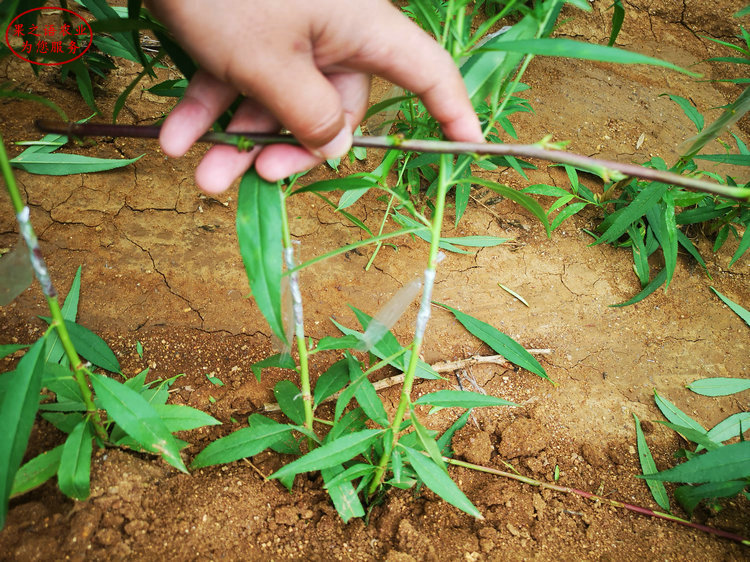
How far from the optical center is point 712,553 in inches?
58.7

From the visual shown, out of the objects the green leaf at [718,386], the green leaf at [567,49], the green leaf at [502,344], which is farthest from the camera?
the green leaf at [718,386]

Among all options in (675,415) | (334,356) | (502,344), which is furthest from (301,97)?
(675,415)

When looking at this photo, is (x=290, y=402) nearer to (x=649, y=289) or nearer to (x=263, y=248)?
(x=263, y=248)

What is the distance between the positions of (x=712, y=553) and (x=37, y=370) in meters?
1.78

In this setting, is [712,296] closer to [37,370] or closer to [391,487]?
[391,487]

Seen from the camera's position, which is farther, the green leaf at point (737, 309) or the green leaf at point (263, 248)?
the green leaf at point (737, 309)

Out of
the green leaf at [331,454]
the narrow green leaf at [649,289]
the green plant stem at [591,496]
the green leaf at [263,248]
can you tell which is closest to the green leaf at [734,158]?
the narrow green leaf at [649,289]

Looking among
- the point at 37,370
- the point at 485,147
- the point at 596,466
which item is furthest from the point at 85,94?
the point at 596,466

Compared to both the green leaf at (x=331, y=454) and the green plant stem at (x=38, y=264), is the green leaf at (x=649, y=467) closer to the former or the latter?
the green leaf at (x=331, y=454)

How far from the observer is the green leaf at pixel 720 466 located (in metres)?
1.32

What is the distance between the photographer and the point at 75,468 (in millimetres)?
1122

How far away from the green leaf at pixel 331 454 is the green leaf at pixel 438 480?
0.10 meters

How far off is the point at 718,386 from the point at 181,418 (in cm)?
196

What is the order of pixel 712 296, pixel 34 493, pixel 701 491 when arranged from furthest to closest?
1. pixel 712 296
2. pixel 701 491
3. pixel 34 493
